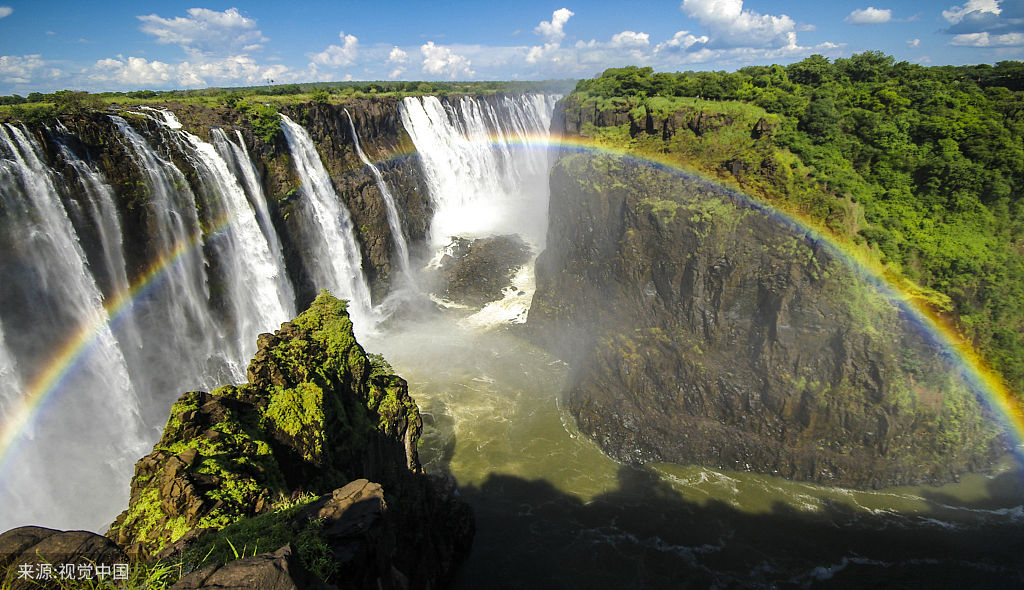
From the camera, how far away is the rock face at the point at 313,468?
6.77 m

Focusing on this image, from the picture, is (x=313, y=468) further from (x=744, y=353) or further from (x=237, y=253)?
(x=237, y=253)

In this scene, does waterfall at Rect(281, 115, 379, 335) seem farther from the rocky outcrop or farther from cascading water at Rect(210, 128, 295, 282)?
cascading water at Rect(210, 128, 295, 282)

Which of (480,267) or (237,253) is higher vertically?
(237,253)

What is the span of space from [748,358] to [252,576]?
62.4ft

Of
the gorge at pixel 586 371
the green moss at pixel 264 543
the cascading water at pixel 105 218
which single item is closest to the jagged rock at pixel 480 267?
the gorge at pixel 586 371

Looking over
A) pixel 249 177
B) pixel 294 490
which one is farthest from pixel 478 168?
pixel 294 490

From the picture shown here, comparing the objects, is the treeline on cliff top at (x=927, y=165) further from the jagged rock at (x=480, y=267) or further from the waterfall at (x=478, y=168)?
the waterfall at (x=478, y=168)

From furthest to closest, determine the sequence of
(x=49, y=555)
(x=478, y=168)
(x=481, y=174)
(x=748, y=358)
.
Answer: (x=481, y=174) → (x=478, y=168) → (x=748, y=358) → (x=49, y=555)

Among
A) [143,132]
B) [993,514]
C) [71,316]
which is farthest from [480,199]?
[993,514]

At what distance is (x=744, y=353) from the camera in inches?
746

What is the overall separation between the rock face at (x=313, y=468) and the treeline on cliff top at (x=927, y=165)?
61.3ft

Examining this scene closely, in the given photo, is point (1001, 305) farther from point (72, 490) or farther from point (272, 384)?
point (72, 490)

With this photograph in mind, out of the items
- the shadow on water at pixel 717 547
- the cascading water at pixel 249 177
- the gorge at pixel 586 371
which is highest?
A: the cascading water at pixel 249 177

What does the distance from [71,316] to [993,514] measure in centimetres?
3423
